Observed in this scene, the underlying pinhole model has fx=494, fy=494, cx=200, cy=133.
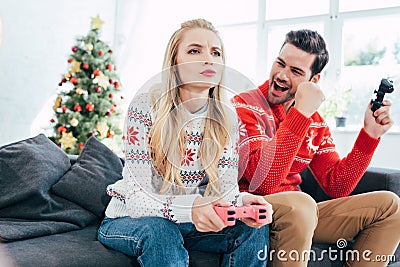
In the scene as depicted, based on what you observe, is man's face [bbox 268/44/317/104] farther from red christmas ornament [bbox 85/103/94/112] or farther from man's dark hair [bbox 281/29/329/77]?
red christmas ornament [bbox 85/103/94/112]

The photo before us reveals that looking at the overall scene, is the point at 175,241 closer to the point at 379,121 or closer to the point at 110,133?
the point at 379,121

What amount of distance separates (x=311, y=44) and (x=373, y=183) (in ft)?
2.07

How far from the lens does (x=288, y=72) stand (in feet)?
5.75

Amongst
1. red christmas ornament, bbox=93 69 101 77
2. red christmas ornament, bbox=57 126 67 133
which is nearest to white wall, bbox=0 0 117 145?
red christmas ornament, bbox=57 126 67 133

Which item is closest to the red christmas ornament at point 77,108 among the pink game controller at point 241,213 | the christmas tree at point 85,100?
the christmas tree at point 85,100

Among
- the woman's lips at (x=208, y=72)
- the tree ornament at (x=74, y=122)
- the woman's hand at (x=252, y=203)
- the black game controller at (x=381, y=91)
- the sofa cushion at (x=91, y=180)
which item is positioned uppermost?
the woman's lips at (x=208, y=72)

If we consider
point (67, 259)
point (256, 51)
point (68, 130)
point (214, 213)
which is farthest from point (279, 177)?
point (256, 51)

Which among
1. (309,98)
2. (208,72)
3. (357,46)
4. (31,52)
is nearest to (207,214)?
(208,72)

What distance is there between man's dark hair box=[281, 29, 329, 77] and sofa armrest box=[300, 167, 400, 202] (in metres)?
0.50

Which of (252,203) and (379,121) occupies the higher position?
(379,121)

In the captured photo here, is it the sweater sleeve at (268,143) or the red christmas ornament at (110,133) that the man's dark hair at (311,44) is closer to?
the sweater sleeve at (268,143)

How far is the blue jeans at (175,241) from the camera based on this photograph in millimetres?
1289

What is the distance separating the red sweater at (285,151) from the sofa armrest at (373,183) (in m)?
0.16

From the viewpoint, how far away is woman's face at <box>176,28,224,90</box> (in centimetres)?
118
